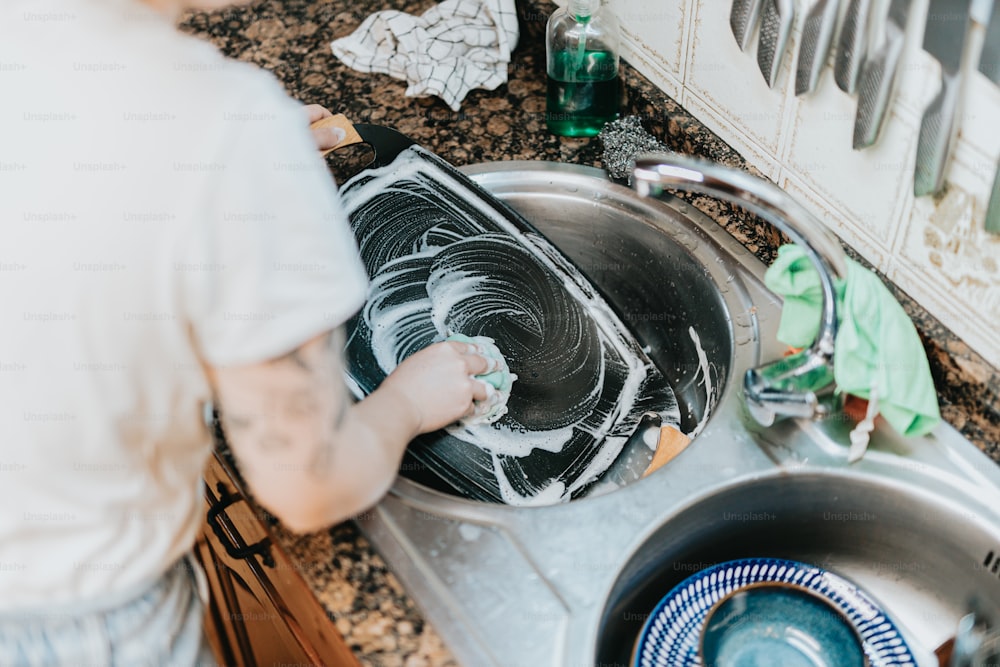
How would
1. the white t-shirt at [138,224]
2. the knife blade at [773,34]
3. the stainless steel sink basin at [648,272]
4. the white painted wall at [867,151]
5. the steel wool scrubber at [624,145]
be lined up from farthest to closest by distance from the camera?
the steel wool scrubber at [624,145]
the stainless steel sink basin at [648,272]
the knife blade at [773,34]
the white painted wall at [867,151]
the white t-shirt at [138,224]

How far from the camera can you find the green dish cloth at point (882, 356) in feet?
2.71

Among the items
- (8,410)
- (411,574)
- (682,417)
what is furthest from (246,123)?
(682,417)

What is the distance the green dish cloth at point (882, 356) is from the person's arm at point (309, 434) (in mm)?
401

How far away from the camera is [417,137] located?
1.28m

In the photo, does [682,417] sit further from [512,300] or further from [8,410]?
[8,410]

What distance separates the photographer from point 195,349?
0.60 metres

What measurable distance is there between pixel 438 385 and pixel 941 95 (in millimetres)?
518

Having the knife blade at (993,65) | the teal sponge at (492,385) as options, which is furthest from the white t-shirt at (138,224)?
the knife blade at (993,65)

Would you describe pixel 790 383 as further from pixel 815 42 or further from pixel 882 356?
pixel 815 42

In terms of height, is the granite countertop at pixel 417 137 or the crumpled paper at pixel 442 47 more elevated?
the crumpled paper at pixel 442 47

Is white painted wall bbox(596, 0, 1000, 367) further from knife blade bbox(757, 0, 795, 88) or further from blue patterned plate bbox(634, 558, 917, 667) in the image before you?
blue patterned plate bbox(634, 558, 917, 667)

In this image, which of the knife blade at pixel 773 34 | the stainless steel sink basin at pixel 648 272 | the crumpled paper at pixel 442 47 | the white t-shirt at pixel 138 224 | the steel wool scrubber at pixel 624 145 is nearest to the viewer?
the white t-shirt at pixel 138 224

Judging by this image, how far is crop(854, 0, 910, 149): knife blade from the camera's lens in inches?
31.9

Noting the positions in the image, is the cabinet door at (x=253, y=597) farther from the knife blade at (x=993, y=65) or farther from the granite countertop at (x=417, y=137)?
the knife blade at (x=993, y=65)
